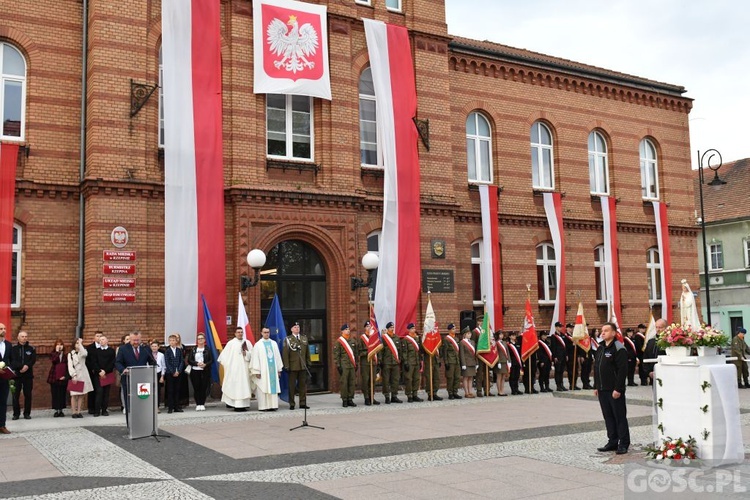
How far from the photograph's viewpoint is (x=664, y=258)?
26172 millimetres

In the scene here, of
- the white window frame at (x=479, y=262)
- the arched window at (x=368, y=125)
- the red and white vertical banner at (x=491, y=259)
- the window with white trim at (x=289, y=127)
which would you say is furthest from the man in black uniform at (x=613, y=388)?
the white window frame at (x=479, y=262)

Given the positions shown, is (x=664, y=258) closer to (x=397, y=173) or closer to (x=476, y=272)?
(x=476, y=272)

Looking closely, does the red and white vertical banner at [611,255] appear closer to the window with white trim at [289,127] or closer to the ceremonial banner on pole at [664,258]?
the ceremonial banner on pole at [664,258]

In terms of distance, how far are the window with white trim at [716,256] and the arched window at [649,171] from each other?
1694 centimetres

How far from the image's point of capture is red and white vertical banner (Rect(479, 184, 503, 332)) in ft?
71.5

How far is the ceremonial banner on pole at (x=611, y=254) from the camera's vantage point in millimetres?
24438

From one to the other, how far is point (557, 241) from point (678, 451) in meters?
14.8

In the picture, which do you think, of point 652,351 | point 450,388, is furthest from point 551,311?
point 450,388

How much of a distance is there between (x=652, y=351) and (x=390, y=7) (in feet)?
38.0

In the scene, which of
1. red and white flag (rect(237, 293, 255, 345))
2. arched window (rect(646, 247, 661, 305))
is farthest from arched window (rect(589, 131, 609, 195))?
red and white flag (rect(237, 293, 255, 345))

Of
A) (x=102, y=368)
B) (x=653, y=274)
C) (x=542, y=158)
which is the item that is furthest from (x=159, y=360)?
(x=653, y=274)

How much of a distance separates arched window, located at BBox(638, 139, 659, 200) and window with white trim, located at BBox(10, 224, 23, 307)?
20.2m

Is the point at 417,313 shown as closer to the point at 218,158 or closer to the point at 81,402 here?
the point at 218,158

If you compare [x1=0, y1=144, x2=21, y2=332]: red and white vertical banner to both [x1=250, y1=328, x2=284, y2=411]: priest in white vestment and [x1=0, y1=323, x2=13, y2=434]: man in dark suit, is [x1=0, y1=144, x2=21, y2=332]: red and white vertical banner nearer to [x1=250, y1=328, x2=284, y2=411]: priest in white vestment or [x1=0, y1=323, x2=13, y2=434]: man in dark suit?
[x1=0, y1=323, x2=13, y2=434]: man in dark suit
